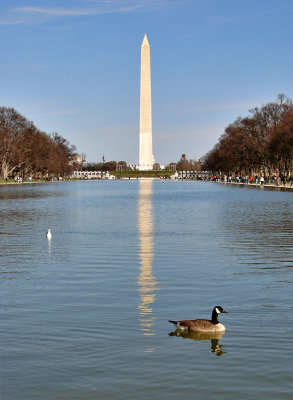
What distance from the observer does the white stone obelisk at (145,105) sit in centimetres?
12812

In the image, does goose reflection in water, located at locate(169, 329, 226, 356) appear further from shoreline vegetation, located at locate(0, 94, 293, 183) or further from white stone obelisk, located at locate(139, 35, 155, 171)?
white stone obelisk, located at locate(139, 35, 155, 171)

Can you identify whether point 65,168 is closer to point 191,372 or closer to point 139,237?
point 139,237

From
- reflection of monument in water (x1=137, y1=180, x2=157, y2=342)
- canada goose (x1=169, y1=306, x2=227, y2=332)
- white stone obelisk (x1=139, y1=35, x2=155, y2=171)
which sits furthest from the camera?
white stone obelisk (x1=139, y1=35, x2=155, y2=171)

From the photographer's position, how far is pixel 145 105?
13150 cm

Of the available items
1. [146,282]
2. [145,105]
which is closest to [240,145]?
[145,105]

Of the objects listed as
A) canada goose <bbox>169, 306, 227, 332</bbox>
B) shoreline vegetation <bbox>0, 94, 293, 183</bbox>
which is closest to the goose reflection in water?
canada goose <bbox>169, 306, 227, 332</bbox>

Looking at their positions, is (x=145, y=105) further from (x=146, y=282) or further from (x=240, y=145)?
(x=146, y=282)

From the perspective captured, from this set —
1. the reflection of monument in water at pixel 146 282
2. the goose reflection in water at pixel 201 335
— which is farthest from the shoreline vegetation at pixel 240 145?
the goose reflection in water at pixel 201 335

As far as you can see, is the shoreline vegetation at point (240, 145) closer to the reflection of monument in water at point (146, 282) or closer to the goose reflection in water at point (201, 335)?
the reflection of monument in water at point (146, 282)

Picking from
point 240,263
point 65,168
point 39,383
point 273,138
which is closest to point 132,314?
point 39,383

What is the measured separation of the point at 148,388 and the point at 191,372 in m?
0.75

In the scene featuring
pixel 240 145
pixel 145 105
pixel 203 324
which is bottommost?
pixel 203 324

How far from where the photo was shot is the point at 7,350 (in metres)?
8.88

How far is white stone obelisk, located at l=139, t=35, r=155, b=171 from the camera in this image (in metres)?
128
